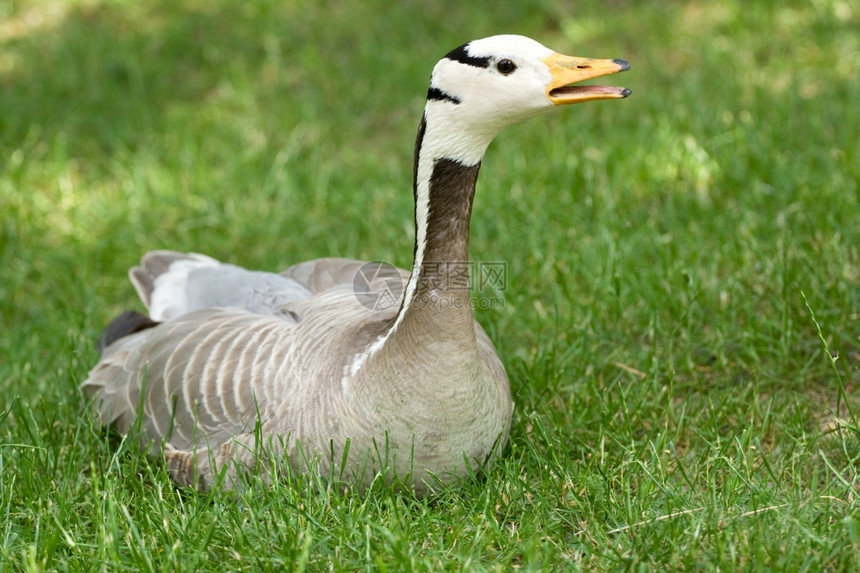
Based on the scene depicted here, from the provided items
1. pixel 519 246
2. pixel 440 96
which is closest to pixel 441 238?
pixel 440 96

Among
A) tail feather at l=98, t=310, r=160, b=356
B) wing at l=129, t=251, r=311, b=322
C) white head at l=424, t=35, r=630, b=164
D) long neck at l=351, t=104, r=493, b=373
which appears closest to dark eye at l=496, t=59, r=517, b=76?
white head at l=424, t=35, r=630, b=164

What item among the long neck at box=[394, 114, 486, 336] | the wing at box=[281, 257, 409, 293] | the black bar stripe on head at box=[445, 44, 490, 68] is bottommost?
the wing at box=[281, 257, 409, 293]

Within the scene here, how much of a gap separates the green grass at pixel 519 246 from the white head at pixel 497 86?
112 centimetres

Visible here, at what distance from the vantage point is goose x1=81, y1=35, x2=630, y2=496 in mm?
3107

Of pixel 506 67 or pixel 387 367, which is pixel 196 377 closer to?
pixel 387 367

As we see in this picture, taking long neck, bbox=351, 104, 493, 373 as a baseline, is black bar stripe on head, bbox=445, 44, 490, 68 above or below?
above

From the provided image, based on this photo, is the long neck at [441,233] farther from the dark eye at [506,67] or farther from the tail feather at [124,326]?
the tail feather at [124,326]

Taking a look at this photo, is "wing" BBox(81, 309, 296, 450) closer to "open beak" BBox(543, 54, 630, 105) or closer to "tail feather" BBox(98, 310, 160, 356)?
"tail feather" BBox(98, 310, 160, 356)

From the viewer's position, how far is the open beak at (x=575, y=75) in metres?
3.01

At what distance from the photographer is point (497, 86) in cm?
308

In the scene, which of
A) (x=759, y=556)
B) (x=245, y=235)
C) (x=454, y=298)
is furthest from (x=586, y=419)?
(x=245, y=235)

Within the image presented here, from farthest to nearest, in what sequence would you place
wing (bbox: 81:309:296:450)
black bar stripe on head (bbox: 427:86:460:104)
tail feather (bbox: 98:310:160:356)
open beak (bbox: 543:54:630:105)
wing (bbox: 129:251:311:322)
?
tail feather (bbox: 98:310:160:356), wing (bbox: 129:251:311:322), wing (bbox: 81:309:296:450), black bar stripe on head (bbox: 427:86:460:104), open beak (bbox: 543:54:630:105)

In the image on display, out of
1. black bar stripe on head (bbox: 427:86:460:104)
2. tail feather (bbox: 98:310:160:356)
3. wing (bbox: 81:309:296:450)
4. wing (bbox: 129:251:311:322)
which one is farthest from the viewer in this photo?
tail feather (bbox: 98:310:160:356)

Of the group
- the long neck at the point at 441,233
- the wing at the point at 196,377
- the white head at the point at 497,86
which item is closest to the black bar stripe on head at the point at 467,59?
the white head at the point at 497,86
